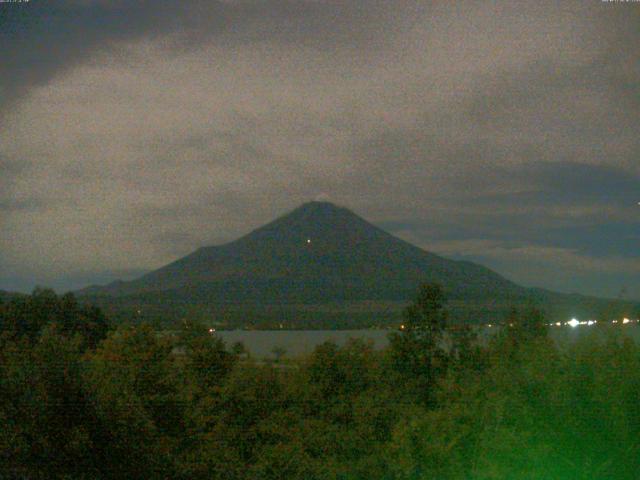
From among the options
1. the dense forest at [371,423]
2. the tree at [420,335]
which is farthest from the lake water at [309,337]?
the tree at [420,335]

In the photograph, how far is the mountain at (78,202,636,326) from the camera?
130 feet

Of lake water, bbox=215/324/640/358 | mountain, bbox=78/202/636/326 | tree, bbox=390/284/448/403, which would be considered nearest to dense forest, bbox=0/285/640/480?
lake water, bbox=215/324/640/358

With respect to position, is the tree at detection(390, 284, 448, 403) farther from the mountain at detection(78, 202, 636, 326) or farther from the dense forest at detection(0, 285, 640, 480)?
the mountain at detection(78, 202, 636, 326)

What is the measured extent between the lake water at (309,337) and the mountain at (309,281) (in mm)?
3559

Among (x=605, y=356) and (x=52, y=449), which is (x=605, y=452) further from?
(x=52, y=449)

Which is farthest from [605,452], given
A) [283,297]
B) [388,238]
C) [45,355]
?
[388,238]

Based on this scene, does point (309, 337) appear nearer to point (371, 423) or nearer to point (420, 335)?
point (420, 335)

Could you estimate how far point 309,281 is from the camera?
56.4m

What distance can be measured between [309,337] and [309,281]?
25.9 meters

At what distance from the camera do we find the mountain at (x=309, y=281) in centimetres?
3962

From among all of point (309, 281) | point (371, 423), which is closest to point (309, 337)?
point (371, 423)

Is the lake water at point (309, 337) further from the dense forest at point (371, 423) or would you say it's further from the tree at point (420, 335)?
the tree at point (420, 335)

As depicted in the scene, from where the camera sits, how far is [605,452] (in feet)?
18.3

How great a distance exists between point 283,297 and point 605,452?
4662 cm
